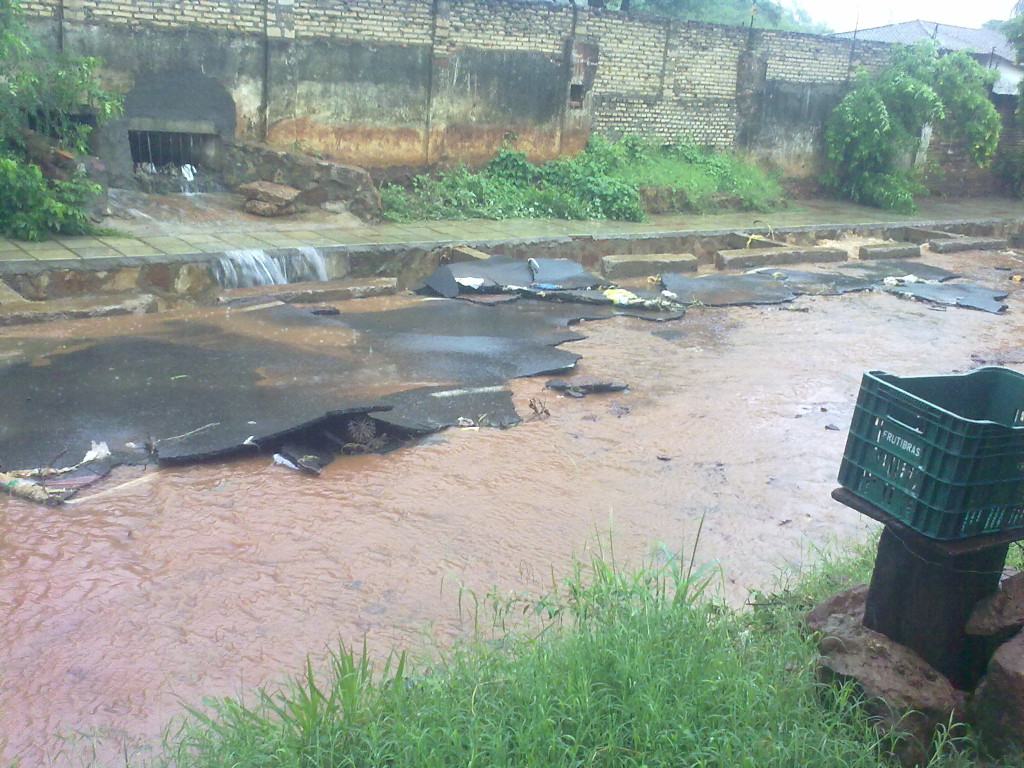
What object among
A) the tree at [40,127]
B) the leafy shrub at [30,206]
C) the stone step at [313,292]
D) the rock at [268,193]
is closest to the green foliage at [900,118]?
the rock at [268,193]

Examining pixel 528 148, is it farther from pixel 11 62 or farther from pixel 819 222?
pixel 11 62

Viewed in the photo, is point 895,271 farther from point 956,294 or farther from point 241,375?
point 241,375

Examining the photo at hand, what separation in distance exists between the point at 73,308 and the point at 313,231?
3.68 meters

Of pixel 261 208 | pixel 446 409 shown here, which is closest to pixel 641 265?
pixel 261 208

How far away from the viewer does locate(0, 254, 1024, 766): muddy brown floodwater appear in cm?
368

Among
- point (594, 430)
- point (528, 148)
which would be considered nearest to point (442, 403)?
point (594, 430)

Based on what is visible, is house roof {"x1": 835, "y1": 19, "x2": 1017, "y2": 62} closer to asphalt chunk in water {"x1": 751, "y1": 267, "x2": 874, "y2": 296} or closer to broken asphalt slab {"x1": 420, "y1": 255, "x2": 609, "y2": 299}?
asphalt chunk in water {"x1": 751, "y1": 267, "x2": 874, "y2": 296}

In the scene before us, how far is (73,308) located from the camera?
8.16 m

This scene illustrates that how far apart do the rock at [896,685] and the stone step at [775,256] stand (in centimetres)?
1026

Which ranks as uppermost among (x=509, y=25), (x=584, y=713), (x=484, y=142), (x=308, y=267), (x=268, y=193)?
(x=509, y=25)

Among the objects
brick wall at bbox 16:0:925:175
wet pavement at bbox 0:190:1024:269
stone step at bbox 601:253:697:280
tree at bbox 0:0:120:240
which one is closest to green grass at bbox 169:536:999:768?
wet pavement at bbox 0:190:1024:269

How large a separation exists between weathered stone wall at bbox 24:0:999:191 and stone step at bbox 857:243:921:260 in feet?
14.3

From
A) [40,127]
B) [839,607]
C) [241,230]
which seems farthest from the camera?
[241,230]

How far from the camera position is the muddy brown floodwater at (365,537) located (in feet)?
12.1
